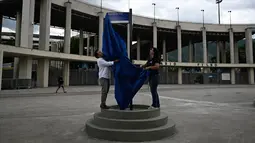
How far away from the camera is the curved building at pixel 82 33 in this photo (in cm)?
2091

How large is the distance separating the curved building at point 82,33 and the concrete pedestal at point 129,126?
665 inches

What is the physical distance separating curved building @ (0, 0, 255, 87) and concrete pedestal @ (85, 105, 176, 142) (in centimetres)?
1689

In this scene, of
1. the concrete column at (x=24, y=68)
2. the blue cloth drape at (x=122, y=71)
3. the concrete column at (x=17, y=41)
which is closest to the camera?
the blue cloth drape at (x=122, y=71)

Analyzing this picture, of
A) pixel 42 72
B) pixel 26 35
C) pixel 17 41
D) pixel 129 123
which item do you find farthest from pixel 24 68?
pixel 129 123

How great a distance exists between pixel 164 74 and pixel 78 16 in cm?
2131

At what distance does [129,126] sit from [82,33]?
3296 centimetres

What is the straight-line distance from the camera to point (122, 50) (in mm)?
4945

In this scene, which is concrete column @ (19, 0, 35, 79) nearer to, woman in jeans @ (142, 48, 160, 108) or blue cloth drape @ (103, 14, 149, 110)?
blue cloth drape @ (103, 14, 149, 110)

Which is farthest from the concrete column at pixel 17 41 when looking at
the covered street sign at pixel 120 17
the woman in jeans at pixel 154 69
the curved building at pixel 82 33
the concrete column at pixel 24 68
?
the woman in jeans at pixel 154 69

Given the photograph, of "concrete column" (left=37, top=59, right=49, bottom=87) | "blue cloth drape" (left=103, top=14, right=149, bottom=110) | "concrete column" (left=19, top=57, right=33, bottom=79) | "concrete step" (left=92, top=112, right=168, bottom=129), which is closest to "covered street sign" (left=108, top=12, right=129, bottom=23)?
"blue cloth drape" (left=103, top=14, right=149, bottom=110)

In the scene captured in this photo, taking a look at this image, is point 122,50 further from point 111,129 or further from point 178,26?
point 178,26

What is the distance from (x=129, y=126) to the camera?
387cm

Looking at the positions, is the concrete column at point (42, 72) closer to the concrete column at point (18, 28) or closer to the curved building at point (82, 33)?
the curved building at point (82, 33)

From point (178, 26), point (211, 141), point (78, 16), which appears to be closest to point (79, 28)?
point (78, 16)
